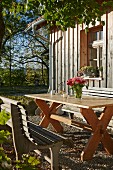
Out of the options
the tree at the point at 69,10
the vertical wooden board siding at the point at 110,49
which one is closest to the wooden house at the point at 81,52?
the vertical wooden board siding at the point at 110,49

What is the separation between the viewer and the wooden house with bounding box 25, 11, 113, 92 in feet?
20.9

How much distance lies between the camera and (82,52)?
7.51m

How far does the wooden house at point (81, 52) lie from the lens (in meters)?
6.38

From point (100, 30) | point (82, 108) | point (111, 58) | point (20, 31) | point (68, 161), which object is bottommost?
point (68, 161)

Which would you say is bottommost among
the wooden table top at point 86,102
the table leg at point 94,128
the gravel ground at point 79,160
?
the gravel ground at point 79,160

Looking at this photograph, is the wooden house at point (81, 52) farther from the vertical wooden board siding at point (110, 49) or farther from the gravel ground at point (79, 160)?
the gravel ground at point (79, 160)

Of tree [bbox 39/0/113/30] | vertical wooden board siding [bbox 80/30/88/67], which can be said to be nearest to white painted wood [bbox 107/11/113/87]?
vertical wooden board siding [bbox 80/30/88/67]

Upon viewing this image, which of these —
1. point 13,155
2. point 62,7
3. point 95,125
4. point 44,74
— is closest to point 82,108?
point 95,125

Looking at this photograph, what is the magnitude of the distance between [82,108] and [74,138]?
144 cm

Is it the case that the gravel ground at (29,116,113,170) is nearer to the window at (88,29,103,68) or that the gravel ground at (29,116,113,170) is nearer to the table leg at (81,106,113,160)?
the table leg at (81,106,113,160)

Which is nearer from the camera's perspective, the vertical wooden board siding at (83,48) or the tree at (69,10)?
the tree at (69,10)

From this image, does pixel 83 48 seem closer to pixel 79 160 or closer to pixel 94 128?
pixel 94 128

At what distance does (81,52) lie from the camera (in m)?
7.51

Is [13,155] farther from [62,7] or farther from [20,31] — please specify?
[20,31]
